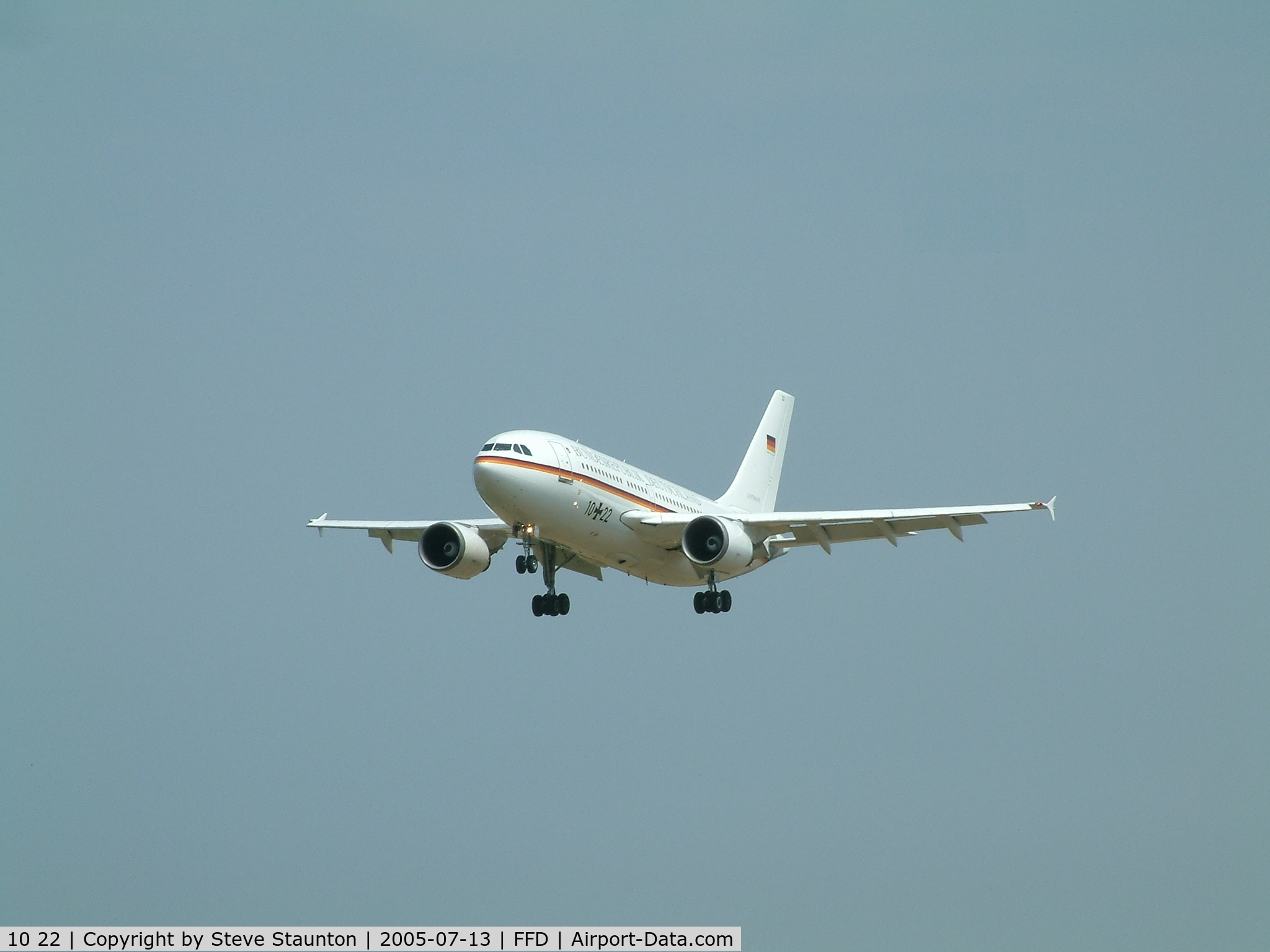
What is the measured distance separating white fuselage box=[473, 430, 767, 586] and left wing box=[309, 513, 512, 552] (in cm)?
310

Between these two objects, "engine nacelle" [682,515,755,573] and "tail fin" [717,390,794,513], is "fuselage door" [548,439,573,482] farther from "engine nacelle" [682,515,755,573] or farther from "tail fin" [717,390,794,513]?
"tail fin" [717,390,794,513]

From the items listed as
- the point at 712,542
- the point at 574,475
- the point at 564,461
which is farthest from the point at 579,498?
the point at 712,542

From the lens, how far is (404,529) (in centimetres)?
4778

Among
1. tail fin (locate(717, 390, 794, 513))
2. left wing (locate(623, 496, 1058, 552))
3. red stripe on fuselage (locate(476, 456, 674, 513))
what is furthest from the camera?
tail fin (locate(717, 390, 794, 513))

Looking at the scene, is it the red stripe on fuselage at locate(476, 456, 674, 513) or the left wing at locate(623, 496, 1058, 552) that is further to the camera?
the left wing at locate(623, 496, 1058, 552)

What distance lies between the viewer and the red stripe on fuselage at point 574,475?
38969 millimetres

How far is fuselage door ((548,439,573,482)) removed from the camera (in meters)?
40.0

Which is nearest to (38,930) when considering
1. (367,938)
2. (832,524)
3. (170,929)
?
(170,929)

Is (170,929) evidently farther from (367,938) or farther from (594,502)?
(594,502)

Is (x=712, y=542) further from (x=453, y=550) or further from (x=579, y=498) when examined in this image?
(x=453, y=550)

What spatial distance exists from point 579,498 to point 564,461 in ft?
3.36

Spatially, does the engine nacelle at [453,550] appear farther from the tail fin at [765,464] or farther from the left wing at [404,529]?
the tail fin at [765,464]

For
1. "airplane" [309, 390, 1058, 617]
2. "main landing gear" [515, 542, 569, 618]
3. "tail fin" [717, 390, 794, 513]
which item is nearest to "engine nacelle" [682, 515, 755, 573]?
"airplane" [309, 390, 1058, 617]

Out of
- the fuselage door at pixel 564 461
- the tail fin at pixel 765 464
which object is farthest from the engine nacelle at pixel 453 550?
the tail fin at pixel 765 464
